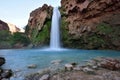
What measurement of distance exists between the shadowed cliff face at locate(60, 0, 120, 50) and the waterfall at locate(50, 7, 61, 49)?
79.6 inches

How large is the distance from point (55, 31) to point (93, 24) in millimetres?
11015

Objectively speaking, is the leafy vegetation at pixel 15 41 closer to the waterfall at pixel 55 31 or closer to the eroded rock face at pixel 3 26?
the waterfall at pixel 55 31

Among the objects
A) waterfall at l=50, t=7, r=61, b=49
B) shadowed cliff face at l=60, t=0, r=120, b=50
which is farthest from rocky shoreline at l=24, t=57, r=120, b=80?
waterfall at l=50, t=7, r=61, b=49

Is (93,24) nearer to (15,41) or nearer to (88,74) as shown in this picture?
(88,74)

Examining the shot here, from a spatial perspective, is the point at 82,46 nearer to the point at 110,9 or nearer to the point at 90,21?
the point at 90,21

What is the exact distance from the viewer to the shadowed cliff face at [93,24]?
139ft

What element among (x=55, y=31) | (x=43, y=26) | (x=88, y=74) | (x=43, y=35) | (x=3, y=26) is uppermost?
(x=3, y=26)

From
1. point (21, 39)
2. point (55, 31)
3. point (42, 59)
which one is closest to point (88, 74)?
point (42, 59)

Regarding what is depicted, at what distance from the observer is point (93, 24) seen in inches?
1783

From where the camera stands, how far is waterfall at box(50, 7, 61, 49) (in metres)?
50.0

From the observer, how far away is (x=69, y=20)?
168ft

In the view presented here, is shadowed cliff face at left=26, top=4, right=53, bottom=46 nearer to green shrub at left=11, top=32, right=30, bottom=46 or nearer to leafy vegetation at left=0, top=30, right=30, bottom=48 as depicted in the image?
green shrub at left=11, top=32, right=30, bottom=46

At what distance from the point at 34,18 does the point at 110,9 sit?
29864 mm

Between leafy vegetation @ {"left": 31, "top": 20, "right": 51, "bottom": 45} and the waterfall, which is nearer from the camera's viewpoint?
the waterfall
